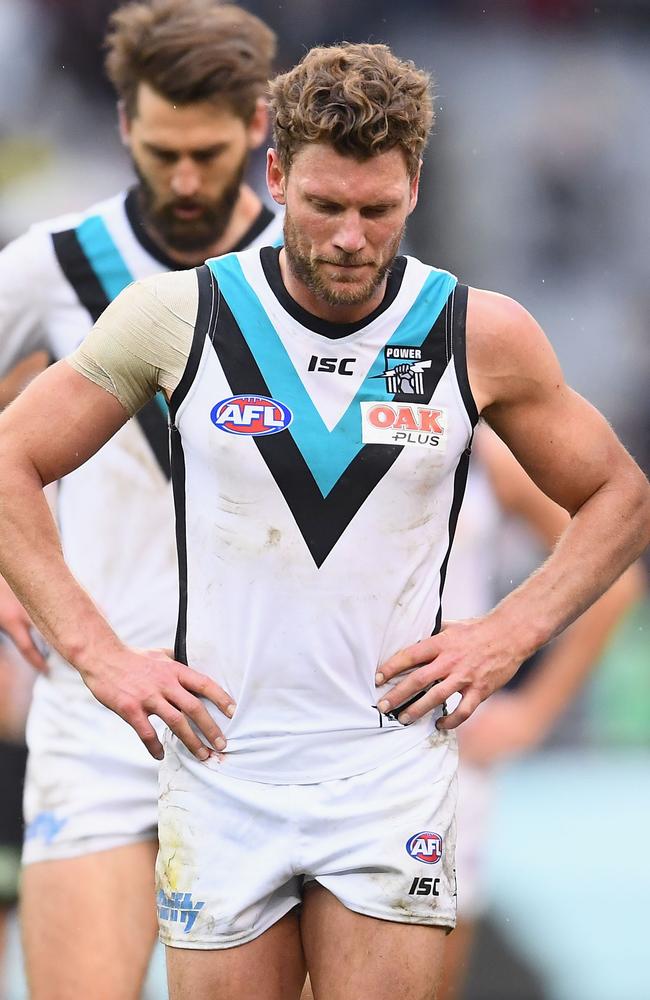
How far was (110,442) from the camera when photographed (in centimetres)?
363

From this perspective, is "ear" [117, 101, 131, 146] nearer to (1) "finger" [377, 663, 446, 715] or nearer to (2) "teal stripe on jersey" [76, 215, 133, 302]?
(2) "teal stripe on jersey" [76, 215, 133, 302]

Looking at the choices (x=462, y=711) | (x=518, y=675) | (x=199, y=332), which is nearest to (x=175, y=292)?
(x=199, y=332)

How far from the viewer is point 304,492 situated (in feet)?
7.77

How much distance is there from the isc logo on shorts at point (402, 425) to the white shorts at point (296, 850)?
0.54m

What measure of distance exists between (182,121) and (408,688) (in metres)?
1.95

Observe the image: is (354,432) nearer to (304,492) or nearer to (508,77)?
(304,492)

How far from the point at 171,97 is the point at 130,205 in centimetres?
31

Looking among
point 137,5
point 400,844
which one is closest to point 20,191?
point 137,5

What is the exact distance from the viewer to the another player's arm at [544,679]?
3.90m

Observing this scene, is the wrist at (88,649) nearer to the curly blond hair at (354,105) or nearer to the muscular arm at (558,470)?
the muscular arm at (558,470)

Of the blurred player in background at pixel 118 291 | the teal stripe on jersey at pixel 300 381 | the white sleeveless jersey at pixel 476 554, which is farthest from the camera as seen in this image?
the white sleeveless jersey at pixel 476 554

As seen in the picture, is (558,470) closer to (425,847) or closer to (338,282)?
(338,282)

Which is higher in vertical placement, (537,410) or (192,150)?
(192,150)

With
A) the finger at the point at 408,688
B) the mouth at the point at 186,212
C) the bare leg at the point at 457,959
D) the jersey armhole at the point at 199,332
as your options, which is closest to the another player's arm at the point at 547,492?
the finger at the point at 408,688
